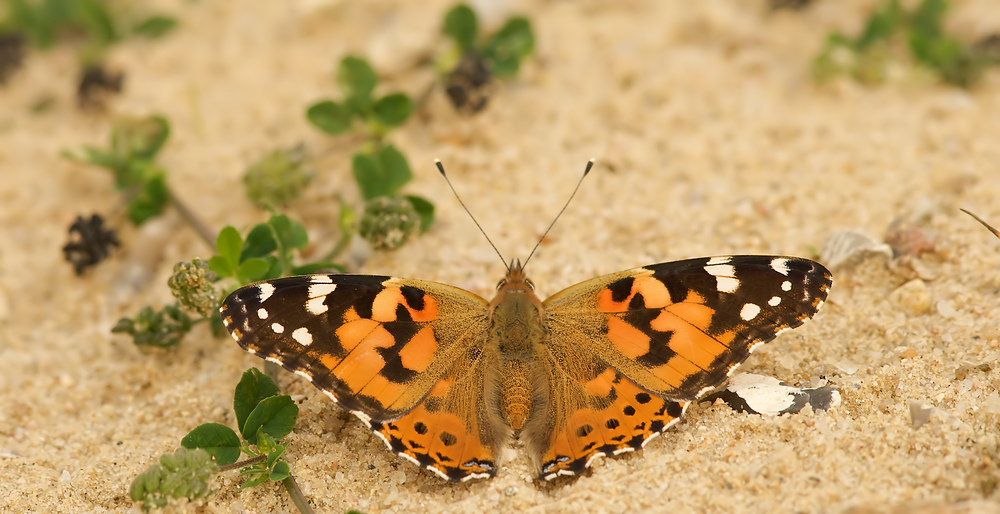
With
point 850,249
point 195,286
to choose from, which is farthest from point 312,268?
point 850,249

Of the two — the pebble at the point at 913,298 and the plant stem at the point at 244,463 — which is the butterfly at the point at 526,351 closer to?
the plant stem at the point at 244,463

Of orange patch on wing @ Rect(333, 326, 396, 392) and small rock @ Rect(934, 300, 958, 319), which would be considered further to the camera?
small rock @ Rect(934, 300, 958, 319)

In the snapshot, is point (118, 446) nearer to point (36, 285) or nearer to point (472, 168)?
point (36, 285)

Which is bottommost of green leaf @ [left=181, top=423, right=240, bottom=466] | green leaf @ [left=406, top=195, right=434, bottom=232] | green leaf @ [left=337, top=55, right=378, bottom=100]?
green leaf @ [left=181, top=423, right=240, bottom=466]

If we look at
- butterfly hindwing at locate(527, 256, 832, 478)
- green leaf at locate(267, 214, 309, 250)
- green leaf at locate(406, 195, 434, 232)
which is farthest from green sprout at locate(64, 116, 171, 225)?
butterfly hindwing at locate(527, 256, 832, 478)

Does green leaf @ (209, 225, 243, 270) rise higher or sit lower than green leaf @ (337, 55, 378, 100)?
lower

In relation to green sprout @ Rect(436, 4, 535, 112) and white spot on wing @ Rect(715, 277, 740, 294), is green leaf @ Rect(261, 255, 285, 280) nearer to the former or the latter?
green sprout @ Rect(436, 4, 535, 112)

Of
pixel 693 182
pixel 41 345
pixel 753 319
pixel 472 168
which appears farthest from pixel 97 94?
pixel 753 319
